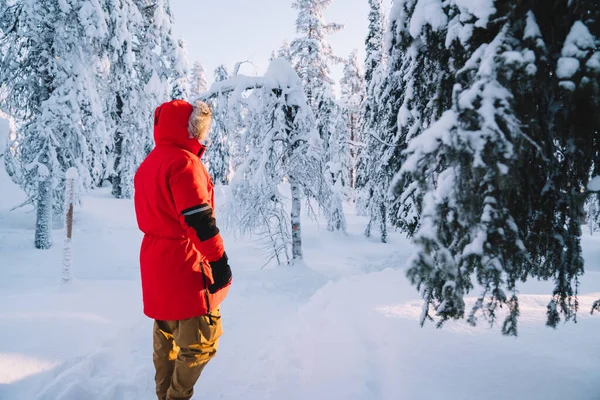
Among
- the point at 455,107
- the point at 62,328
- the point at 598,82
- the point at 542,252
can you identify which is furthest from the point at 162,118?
the point at 62,328

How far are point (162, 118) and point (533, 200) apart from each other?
104 inches

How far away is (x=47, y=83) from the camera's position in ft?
35.9

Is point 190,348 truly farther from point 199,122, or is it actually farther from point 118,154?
point 118,154

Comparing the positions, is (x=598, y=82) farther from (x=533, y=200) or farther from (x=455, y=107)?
(x=533, y=200)

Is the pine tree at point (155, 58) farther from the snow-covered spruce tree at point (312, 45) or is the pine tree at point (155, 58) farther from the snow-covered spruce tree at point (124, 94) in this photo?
the snow-covered spruce tree at point (312, 45)

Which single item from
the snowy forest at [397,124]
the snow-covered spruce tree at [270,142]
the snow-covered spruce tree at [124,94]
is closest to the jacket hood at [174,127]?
the snowy forest at [397,124]

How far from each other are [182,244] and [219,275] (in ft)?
1.17

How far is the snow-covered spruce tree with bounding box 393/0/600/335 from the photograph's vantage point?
4.98ft

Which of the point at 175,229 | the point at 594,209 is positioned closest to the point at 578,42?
the point at 594,209

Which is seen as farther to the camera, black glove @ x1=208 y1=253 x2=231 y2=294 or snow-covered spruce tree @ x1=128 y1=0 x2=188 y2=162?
snow-covered spruce tree @ x1=128 y1=0 x2=188 y2=162

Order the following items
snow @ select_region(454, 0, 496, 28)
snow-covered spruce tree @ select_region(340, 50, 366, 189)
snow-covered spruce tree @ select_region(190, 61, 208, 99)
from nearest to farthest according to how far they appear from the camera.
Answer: snow @ select_region(454, 0, 496, 28), snow-covered spruce tree @ select_region(340, 50, 366, 189), snow-covered spruce tree @ select_region(190, 61, 208, 99)

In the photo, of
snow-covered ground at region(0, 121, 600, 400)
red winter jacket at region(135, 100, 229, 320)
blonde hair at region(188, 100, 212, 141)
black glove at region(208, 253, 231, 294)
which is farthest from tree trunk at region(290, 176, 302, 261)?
black glove at region(208, 253, 231, 294)

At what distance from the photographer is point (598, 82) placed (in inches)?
60.5

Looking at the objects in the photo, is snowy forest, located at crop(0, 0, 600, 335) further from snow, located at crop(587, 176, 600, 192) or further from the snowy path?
the snowy path
